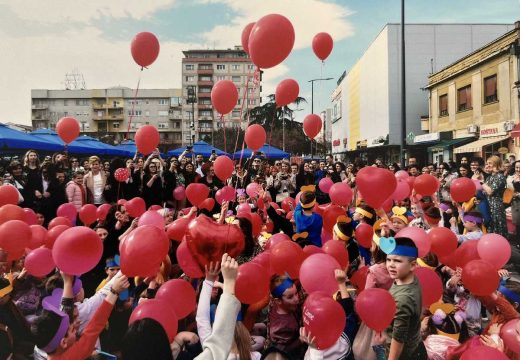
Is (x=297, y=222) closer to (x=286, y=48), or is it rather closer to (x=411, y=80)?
(x=286, y=48)

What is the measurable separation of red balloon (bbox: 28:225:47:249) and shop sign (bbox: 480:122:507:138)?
18.0m

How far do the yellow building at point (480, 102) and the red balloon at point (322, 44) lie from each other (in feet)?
34.7

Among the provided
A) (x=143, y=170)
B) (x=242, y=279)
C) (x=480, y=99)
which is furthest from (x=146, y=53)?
(x=480, y=99)

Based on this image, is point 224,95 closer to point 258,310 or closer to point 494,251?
point 258,310

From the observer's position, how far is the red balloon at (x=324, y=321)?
2305 millimetres

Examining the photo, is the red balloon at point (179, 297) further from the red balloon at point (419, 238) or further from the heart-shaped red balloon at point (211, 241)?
the red balloon at point (419, 238)

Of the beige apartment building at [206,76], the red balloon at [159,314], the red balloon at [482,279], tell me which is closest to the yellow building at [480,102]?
the red balloon at [482,279]

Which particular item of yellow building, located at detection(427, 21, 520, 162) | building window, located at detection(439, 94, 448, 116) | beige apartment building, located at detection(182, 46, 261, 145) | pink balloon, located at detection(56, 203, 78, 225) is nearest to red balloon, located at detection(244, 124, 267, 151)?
pink balloon, located at detection(56, 203, 78, 225)

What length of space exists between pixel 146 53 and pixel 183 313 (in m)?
4.74

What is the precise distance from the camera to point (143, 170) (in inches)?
288

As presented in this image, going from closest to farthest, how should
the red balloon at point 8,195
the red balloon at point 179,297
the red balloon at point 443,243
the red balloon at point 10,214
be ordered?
the red balloon at point 179,297 < the red balloon at point 443,243 < the red balloon at point 10,214 < the red balloon at point 8,195

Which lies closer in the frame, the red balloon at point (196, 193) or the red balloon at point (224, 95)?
the red balloon at point (224, 95)

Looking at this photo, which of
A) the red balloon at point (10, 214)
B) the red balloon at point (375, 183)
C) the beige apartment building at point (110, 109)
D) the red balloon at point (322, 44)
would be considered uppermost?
the beige apartment building at point (110, 109)

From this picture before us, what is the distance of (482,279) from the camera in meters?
3.00
